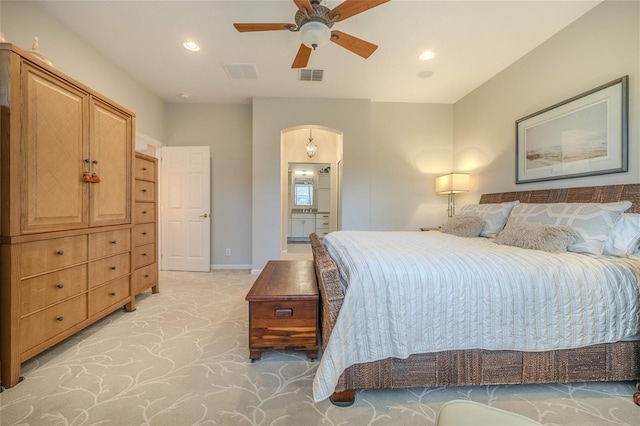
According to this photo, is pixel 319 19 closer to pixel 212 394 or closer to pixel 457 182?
pixel 212 394

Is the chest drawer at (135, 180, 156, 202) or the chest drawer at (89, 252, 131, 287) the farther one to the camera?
the chest drawer at (135, 180, 156, 202)

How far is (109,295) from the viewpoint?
2248 mm

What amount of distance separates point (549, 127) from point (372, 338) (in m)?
2.81

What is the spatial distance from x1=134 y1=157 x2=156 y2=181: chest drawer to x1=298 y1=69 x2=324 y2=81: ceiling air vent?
7.02ft

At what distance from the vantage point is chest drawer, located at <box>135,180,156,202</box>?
2778mm

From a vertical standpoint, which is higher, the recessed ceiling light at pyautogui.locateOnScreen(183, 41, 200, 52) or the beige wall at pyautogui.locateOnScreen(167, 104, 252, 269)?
the recessed ceiling light at pyautogui.locateOnScreen(183, 41, 200, 52)

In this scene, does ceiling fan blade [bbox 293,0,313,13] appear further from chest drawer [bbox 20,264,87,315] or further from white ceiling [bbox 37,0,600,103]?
chest drawer [bbox 20,264,87,315]

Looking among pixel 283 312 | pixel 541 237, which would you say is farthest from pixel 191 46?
pixel 541 237

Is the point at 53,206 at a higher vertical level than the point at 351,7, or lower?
lower

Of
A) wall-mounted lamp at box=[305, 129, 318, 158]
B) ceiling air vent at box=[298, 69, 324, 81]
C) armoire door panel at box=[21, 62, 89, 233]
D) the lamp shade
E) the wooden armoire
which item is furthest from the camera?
wall-mounted lamp at box=[305, 129, 318, 158]

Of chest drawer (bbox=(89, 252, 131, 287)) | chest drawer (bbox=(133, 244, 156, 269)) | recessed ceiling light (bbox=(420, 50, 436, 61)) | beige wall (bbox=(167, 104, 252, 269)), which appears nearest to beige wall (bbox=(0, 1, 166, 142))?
beige wall (bbox=(167, 104, 252, 269))

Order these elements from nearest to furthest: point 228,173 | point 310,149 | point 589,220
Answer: point 589,220 → point 228,173 → point 310,149

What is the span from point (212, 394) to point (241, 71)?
3309mm

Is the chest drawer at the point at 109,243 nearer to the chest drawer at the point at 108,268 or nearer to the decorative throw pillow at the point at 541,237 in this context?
the chest drawer at the point at 108,268
